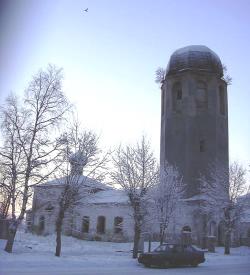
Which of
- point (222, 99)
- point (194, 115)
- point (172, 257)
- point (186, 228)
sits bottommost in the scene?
point (172, 257)

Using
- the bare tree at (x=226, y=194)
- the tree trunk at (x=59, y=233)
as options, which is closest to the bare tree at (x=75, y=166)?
the tree trunk at (x=59, y=233)

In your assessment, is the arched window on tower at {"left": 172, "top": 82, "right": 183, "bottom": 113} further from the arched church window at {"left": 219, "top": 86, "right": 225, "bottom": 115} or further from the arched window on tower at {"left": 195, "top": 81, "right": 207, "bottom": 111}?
the arched church window at {"left": 219, "top": 86, "right": 225, "bottom": 115}

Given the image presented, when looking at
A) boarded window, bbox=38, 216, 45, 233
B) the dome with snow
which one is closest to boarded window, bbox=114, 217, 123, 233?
boarded window, bbox=38, 216, 45, 233

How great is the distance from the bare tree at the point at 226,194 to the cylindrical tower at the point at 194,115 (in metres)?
1.92

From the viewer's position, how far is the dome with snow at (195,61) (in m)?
43.1

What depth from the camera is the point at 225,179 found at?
1448 inches

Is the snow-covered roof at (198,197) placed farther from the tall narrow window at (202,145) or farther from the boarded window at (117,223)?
the boarded window at (117,223)

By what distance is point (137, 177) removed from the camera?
2823cm

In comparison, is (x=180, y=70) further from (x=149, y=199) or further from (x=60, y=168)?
(x=60, y=168)

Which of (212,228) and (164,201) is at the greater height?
(164,201)

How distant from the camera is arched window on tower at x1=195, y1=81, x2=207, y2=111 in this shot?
42.1 meters

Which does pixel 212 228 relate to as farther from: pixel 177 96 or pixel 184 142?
pixel 177 96

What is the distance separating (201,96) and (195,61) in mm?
3883

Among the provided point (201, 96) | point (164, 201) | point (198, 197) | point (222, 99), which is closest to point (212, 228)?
point (198, 197)
